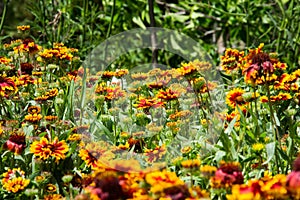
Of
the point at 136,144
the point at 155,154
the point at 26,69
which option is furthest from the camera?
the point at 26,69

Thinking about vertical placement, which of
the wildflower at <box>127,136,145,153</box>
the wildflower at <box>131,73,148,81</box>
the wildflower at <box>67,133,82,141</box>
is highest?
the wildflower at <box>131,73,148,81</box>

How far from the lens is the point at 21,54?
2053 millimetres

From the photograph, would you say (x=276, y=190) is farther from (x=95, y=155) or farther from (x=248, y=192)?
(x=95, y=155)

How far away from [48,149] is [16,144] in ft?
0.25

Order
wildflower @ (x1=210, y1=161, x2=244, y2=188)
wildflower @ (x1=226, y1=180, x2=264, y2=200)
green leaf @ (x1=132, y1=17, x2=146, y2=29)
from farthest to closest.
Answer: green leaf @ (x1=132, y1=17, x2=146, y2=29)
wildflower @ (x1=210, y1=161, x2=244, y2=188)
wildflower @ (x1=226, y1=180, x2=264, y2=200)

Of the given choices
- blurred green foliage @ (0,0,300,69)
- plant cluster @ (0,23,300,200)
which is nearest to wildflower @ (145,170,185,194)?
plant cluster @ (0,23,300,200)

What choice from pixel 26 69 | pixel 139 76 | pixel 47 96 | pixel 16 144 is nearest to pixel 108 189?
pixel 16 144

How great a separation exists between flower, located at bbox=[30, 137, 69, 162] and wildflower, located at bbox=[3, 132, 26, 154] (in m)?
0.03

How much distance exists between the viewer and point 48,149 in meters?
1.27

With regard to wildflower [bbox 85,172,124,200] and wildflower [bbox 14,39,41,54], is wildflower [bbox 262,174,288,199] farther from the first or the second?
wildflower [bbox 14,39,41,54]

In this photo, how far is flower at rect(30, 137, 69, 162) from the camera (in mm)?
1264

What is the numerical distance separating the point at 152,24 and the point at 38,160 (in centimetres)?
159

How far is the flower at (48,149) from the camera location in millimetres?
1264

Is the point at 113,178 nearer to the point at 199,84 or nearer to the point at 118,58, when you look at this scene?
the point at 199,84
